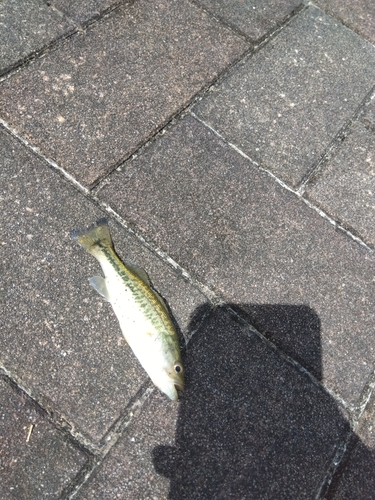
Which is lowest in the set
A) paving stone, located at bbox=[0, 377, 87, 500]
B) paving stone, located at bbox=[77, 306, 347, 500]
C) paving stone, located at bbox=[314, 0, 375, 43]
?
paving stone, located at bbox=[0, 377, 87, 500]

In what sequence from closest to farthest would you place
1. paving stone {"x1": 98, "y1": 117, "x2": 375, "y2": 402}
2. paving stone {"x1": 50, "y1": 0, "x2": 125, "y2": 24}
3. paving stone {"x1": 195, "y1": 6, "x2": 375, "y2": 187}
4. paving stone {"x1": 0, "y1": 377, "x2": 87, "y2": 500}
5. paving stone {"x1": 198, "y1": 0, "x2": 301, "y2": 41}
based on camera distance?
paving stone {"x1": 0, "y1": 377, "x2": 87, "y2": 500}, paving stone {"x1": 98, "y1": 117, "x2": 375, "y2": 402}, paving stone {"x1": 195, "y1": 6, "x2": 375, "y2": 187}, paving stone {"x1": 50, "y1": 0, "x2": 125, "y2": 24}, paving stone {"x1": 198, "y1": 0, "x2": 301, "y2": 41}

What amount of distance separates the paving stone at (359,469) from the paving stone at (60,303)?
3.36 ft

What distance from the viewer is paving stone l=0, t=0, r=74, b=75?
3.28 m

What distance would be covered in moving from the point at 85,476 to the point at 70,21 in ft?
9.36

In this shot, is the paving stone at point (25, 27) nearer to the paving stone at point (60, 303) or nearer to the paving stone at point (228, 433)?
the paving stone at point (60, 303)

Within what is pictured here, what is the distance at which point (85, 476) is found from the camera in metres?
2.24

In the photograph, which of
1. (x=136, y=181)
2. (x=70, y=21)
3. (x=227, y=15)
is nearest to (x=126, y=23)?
(x=70, y=21)

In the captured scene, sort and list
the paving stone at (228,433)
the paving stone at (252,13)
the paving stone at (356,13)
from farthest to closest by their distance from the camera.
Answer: the paving stone at (356,13), the paving stone at (252,13), the paving stone at (228,433)

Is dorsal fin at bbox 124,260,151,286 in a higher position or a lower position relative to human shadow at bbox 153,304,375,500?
higher

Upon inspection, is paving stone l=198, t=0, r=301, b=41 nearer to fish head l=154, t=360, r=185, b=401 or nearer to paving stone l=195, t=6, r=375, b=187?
paving stone l=195, t=6, r=375, b=187

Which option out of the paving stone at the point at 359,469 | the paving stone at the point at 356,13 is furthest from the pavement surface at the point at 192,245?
the paving stone at the point at 356,13

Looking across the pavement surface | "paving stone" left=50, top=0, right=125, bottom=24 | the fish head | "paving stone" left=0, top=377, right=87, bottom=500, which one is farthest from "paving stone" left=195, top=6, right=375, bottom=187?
"paving stone" left=0, top=377, right=87, bottom=500

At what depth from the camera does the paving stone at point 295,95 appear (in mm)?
3412

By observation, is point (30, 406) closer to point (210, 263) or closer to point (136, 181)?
point (210, 263)
